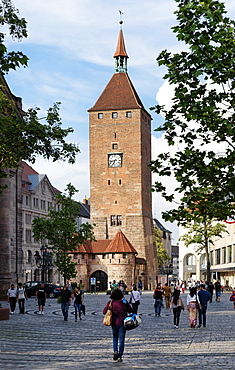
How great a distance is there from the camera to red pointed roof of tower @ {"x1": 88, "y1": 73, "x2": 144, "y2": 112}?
103 meters

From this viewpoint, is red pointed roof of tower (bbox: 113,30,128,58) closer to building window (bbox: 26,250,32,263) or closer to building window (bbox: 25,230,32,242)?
building window (bbox: 25,230,32,242)

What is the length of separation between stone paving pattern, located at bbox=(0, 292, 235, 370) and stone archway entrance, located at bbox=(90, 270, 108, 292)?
2766 inches

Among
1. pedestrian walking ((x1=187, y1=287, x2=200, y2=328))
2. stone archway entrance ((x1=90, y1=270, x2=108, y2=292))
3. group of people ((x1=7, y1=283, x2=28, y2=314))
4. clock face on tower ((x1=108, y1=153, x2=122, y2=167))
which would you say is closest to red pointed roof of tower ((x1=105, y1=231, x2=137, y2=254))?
stone archway entrance ((x1=90, y1=270, x2=108, y2=292))

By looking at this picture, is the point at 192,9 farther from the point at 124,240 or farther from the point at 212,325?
the point at 124,240

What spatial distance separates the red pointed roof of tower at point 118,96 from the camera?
103 meters

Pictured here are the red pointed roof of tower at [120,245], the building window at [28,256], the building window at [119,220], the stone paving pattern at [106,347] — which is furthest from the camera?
the building window at [28,256]

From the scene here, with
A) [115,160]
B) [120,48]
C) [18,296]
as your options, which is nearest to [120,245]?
[115,160]

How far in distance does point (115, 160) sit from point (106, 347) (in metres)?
84.0

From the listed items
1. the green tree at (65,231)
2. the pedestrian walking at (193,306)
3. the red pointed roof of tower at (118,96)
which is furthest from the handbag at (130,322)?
the red pointed roof of tower at (118,96)

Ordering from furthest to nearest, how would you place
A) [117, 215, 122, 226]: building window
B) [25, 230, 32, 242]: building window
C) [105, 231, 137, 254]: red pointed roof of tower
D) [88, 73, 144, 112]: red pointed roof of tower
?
[25, 230, 32, 242]: building window, [88, 73, 144, 112]: red pointed roof of tower, [117, 215, 122, 226]: building window, [105, 231, 137, 254]: red pointed roof of tower

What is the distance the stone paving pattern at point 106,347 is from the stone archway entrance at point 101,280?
7026 centimetres

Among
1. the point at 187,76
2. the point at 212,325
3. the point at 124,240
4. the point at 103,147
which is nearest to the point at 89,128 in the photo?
the point at 103,147

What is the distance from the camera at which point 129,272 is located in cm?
9469

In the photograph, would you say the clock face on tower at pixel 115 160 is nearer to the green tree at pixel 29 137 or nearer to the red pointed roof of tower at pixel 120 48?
the red pointed roof of tower at pixel 120 48
